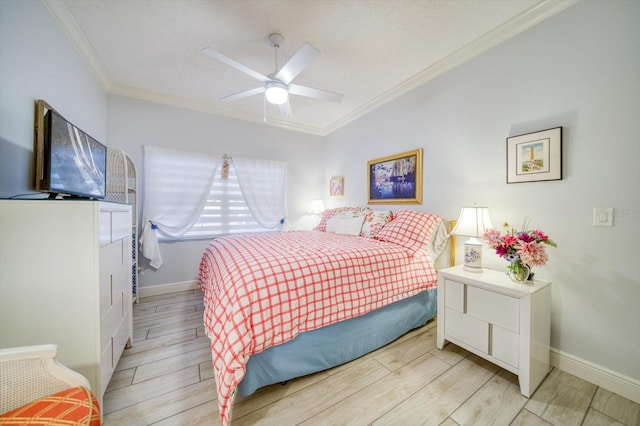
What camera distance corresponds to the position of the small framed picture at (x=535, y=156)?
5.24ft

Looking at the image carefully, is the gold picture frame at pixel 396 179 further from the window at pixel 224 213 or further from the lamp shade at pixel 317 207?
the window at pixel 224 213

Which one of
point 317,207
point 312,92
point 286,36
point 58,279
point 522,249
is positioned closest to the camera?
point 58,279

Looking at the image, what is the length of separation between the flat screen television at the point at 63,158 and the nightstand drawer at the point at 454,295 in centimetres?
258

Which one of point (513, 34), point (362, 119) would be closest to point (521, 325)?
point (513, 34)

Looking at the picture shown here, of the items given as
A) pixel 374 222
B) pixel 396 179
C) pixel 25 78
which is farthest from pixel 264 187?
pixel 25 78

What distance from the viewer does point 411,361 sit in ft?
5.47

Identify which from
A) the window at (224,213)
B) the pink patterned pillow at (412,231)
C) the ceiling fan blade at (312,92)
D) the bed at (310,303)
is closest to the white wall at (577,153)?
the pink patterned pillow at (412,231)

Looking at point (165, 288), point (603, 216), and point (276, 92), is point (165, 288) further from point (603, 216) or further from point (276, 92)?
point (603, 216)

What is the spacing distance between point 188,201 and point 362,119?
8.83ft

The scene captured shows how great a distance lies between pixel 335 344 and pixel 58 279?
1.52 metres

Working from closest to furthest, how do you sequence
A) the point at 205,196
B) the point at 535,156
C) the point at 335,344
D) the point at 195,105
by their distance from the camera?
the point at 335,344 < the point at 535,156 < the point at 195,105 < the point at 205,196

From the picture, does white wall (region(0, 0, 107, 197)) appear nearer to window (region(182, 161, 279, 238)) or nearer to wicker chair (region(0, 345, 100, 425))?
wicker chair (region(0, 345, 100, 425))

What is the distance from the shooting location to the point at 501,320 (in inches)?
57.8

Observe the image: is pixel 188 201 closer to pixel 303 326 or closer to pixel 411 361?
pixel 303 326
